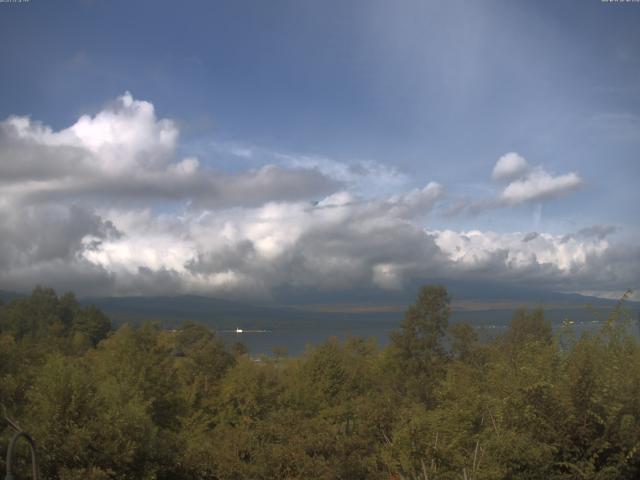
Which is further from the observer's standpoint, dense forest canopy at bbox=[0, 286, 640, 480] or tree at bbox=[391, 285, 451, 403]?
tree at bbox=[391, 285, 451, 403]

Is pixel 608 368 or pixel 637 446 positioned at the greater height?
→ pixel 608 368

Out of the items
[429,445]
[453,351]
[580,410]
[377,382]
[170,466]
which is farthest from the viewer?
[453,351]

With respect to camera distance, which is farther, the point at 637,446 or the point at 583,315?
the point at 583,315

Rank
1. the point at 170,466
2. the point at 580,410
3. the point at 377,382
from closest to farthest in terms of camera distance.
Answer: the point at 580,410 → the point at 170,466 → the point at 377,382

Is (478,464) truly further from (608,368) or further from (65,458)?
(65,458)

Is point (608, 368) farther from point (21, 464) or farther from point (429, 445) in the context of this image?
point (21, 464)

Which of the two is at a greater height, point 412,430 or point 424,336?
point 412,430

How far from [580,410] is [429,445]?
3366 millimetres

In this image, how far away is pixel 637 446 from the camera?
11969mm

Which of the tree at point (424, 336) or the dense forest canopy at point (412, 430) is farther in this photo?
the tree at point (424, 336)

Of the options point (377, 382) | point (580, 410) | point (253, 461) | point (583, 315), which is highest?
point (583, 315)

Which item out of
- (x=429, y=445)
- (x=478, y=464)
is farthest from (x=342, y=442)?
(x=478, y=464)

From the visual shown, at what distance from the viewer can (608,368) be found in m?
13.3

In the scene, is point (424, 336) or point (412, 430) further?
point (424, 336)
